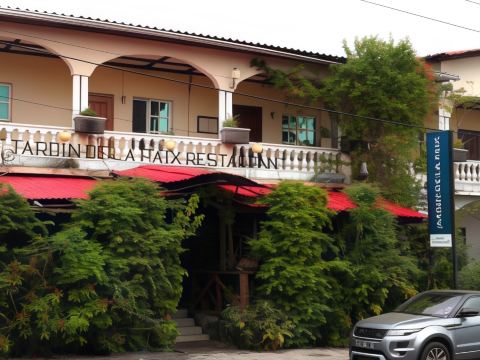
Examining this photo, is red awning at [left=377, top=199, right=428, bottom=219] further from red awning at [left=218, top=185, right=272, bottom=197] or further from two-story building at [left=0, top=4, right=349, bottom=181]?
red awning at [left=218, top=185, right=272, bottom=197]

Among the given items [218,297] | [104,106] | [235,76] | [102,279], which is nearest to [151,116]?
[104,106]

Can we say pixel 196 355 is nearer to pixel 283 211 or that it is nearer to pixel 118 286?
pixel 118 286

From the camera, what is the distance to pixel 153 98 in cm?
2067

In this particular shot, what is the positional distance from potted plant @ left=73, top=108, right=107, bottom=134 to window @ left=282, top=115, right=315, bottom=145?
704 centimetres

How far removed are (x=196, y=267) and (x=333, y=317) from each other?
3669 mm

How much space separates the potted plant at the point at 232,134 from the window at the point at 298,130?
4072 millimetres

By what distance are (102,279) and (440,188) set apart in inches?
358

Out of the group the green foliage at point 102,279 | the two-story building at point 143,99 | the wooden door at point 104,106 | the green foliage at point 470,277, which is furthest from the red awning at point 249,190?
the green foliage at point 470,277

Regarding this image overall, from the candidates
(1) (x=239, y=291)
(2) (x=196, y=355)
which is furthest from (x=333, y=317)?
(2) (x=196, y=355)

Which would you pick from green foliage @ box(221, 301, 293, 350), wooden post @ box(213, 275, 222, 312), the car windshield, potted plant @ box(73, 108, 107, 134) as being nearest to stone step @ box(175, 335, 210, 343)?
wooden post @ box(213, 275, 222, 312)

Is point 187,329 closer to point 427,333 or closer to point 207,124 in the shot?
point 427,333

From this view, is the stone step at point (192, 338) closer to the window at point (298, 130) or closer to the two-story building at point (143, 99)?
the two-story building at point (143, 99)

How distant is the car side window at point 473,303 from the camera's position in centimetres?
1391

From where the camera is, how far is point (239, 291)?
671 inches
